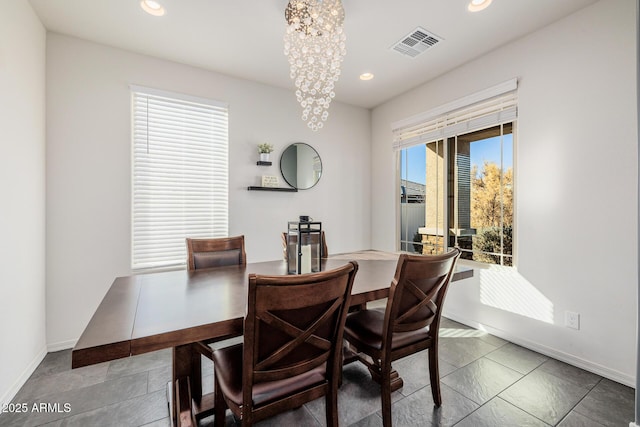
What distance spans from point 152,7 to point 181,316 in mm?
2327

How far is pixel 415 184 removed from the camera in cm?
372

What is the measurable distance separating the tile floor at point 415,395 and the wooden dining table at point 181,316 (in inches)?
12.1

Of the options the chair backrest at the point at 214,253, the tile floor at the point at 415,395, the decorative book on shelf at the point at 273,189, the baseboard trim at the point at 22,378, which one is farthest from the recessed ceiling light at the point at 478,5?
the baseboard trim at the point at 22,378

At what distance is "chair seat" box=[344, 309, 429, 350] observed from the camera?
1.65m

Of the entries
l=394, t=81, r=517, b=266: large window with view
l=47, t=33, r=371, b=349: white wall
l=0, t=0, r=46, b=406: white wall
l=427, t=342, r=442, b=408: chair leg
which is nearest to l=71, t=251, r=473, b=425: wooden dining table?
l=427, t=342, r=442, b=408: chair leg

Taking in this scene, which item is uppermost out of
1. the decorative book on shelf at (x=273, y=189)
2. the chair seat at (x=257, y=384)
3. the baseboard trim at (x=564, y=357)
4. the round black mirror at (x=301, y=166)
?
the round black mirror at (x=301, y=166)

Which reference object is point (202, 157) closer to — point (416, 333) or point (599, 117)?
point (416, 333)

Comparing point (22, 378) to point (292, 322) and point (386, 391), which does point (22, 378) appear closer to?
point (292, 322)

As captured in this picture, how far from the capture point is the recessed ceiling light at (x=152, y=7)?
212cm

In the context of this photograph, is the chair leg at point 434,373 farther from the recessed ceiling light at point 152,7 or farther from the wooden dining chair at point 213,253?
the recessed ceiling light at point 152,7

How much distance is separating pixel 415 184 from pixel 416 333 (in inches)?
93.0

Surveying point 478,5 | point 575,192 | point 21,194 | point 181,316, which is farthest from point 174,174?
point 575,192

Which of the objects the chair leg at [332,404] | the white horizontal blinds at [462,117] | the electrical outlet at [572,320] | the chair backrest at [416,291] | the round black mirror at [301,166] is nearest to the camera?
the chair leg at [332,404]

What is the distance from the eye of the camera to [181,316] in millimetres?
1172
